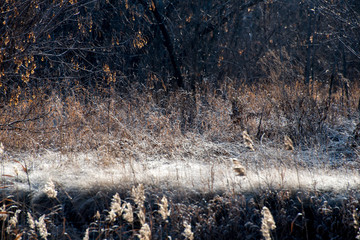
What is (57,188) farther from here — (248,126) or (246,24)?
(246,24)

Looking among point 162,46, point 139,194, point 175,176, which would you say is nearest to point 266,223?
point 139,194

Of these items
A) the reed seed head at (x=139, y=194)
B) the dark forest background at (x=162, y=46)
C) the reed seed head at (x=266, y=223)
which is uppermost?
the dark forest background at (x=162, y=46)

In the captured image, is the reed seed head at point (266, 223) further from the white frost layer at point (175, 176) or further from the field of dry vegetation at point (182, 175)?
the white frost layer at point (175, 176)

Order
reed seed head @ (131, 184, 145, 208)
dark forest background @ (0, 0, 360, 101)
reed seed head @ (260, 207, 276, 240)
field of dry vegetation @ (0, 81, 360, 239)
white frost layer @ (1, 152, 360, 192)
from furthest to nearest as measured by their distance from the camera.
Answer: dark forest background @ (0, 0, 360, 101) < white frost layer @ (1, 152, 360, 192) < field of dry vegetation @ (0, 81, 360, 239) < reed seed head @ (131, 184, 145, 208) < reed seed head @ (260, 207, 276, 240)

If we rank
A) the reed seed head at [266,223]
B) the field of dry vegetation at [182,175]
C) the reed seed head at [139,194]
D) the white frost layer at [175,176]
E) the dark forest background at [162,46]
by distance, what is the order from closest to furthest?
the reed seed head at [266,223] → the reed seed head at [139,194] → the field of dry vegetation at [182,175] → the white frost layer at [175,176] → the dark forest background at [162,46]

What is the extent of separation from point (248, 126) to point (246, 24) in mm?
7064

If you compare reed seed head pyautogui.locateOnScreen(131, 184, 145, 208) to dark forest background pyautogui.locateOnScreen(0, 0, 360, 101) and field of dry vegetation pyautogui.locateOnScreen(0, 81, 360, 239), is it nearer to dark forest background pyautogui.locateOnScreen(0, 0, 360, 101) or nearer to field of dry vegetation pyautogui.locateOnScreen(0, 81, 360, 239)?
field of dry vegetation pyautogui.locateOnScreen(0, 81, 360, 239)

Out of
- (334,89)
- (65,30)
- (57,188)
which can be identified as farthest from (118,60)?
(57,188)

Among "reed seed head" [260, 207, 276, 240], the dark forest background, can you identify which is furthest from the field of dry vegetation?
the dark forest background

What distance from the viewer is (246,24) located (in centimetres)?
1236

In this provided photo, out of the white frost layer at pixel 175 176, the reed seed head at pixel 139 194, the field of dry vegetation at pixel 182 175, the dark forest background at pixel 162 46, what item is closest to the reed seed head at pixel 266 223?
the field of dry vegetation at pixel 182 175

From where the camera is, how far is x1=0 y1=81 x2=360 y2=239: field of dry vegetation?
325cm

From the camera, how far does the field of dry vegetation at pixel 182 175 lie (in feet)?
10.7

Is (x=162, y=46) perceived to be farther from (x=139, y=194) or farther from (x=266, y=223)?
(x=266, y=223)
